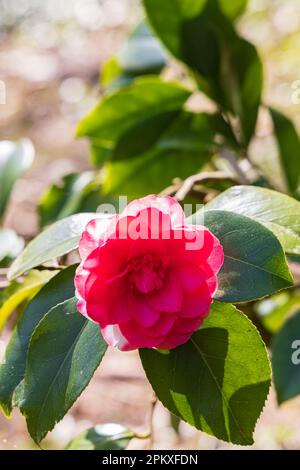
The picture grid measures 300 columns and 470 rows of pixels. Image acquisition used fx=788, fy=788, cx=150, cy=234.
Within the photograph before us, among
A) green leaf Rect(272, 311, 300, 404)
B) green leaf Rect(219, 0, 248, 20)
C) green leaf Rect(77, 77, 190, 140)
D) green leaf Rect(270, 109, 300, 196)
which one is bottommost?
green leaf Rect(272, 311, 300, 404)

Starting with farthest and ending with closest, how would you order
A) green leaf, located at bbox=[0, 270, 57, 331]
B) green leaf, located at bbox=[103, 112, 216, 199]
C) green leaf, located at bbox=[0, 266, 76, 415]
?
green leaf, located at bbox=[103, 112, 216, 199], green leaf, located at bbox=[0, 270, 57, 331], green leaf, located at bbox=[0, 266, 76, 415]

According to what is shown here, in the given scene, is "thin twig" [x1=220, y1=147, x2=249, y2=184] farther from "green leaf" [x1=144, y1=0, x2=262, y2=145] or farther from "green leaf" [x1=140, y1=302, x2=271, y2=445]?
"green leaf" [x1=140, y1=302, x2=271, y2=445]

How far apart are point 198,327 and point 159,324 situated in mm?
51

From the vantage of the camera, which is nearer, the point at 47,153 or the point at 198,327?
the point at 198,327

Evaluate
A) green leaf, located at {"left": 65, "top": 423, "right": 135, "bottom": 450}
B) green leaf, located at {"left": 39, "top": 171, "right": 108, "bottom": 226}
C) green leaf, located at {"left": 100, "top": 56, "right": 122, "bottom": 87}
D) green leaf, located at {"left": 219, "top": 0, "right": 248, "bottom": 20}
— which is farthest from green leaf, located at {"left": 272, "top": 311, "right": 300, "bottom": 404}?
green leaf, located at {"left": 100, "top": 56, "right": 122, "bottom": 87}

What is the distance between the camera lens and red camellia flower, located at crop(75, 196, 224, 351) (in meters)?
0.65

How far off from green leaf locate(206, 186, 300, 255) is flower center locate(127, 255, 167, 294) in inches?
5.1

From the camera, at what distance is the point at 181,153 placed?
134 cm

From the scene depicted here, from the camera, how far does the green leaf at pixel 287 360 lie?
1106 millimetres

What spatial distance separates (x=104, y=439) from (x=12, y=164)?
19.3 inches
